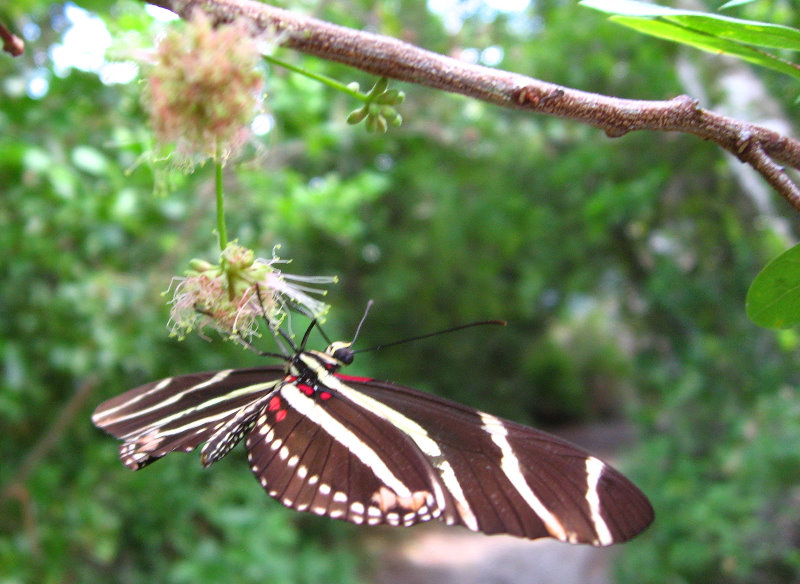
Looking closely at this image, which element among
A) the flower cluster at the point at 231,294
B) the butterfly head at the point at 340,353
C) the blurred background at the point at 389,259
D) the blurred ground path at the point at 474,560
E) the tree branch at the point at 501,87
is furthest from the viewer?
Answer: the blurred ground path at the point at 474,560

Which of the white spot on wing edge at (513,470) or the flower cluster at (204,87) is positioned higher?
the flower cluster at (204,87)

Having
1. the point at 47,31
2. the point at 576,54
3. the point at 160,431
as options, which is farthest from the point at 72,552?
the point at 576,54

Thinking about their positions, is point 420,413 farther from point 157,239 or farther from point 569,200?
point 569,200

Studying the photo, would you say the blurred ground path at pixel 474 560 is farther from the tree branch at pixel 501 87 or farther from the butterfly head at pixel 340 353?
the tree branch at pixel 501 87

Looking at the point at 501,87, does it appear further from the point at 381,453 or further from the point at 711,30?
the point at 381,453

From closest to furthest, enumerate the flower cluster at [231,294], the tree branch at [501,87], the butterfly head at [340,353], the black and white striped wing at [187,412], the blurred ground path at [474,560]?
the tree branch at [501,87]
the flower cluster at [231,294]
the black and white striped wing at [187,412]
the butterfly head at [340,353]
the blurred ground path at [474,560]

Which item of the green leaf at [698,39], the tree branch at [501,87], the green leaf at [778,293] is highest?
the green leaf at [698,39]

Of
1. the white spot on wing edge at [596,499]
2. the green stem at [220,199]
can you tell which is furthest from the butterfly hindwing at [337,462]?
the green stem at [220,199]
